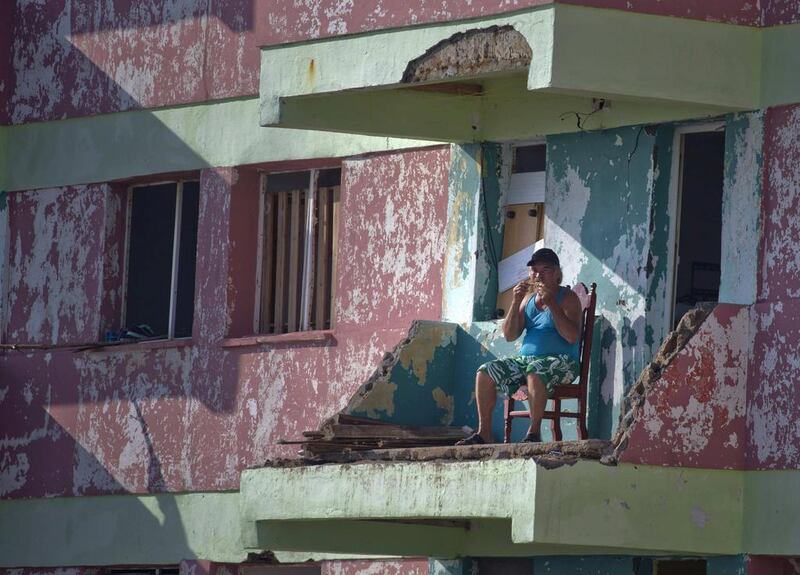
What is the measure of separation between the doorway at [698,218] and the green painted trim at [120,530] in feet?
15.0

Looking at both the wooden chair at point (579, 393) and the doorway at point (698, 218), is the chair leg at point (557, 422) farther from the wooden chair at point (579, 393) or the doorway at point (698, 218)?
the doorway at point (698, 218)

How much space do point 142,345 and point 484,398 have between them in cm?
479

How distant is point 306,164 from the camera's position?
21.0 m

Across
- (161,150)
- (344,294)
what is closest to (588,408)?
(344,294)

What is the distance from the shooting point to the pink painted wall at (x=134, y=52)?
21.4 metres

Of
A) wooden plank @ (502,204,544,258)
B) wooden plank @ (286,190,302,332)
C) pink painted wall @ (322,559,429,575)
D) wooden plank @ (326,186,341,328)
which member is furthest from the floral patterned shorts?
wooden plank @ (286,190,302,332)

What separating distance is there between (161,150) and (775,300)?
6605 mm

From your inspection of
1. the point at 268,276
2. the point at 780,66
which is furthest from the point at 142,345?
the point at 780,66

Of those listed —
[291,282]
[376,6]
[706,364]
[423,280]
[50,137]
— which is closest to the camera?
[706,364]

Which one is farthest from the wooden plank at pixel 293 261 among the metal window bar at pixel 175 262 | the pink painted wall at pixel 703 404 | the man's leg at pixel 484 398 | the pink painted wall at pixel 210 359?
the pink painted wall at pixel 703 404

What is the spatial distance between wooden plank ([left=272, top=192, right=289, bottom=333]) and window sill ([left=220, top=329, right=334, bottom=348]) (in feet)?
1.02

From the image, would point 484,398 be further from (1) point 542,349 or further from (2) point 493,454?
(2) point 493,454

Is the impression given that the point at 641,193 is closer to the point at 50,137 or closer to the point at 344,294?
the point at 344,294

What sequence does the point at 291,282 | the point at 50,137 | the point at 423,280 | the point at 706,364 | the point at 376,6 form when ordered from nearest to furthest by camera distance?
the point at 706,364 < the point at 376,6 < the point at 423,280 < the point at 291,282 < the point at 50,137
